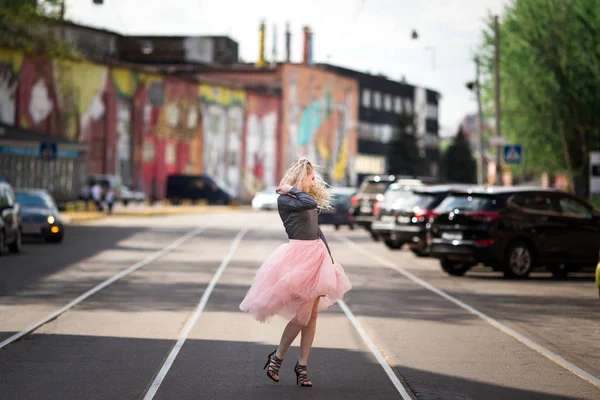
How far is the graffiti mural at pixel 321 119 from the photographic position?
103m

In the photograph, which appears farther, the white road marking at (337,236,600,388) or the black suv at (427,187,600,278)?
the black suv at (427,187,600,278)

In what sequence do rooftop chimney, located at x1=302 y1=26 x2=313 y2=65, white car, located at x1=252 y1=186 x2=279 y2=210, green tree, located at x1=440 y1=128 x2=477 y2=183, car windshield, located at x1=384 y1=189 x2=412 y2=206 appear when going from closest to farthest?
car windshield, located at x1=384 y1=189 x2=412 y2=206 < white car, located at x1=252 y1=186 x2=279 y2=210 < rooftop chimney, located at x1=302 y1=26 x2=313 y2=65 < green tree, located at x1=440 y1=128 x2=477 y2=183

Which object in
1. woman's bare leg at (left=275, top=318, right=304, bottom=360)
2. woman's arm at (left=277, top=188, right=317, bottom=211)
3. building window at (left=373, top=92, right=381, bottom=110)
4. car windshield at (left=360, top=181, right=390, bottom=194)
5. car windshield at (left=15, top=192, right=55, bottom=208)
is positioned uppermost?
building window at (left=373, top=92, right=381, bottom=110)

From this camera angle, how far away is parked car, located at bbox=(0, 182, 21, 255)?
26023 millimetres

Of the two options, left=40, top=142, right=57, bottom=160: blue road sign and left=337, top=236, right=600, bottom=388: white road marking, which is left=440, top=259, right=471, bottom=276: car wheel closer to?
left=337, top=236, right=600, bottom=388: white road marking

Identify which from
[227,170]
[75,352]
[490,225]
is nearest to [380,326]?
[75,352]

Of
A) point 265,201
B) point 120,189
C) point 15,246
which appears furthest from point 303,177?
point 120,189

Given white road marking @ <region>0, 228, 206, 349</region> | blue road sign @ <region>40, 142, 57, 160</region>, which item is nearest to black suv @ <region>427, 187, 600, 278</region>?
white road marking @ <region>0, 228, 206, 349</region>

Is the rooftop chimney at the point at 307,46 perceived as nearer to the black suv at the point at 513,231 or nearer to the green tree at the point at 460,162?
the green tree at the point at 460,162

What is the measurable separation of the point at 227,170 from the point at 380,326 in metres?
80.2

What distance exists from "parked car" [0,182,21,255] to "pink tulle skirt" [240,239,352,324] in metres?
17.0

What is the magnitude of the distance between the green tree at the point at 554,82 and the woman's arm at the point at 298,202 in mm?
26908

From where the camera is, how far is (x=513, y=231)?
2216 cm

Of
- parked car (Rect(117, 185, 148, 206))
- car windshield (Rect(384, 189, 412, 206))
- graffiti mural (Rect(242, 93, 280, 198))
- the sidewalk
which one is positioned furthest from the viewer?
graffiti mural (Rect(242, 93, 280, 198))
